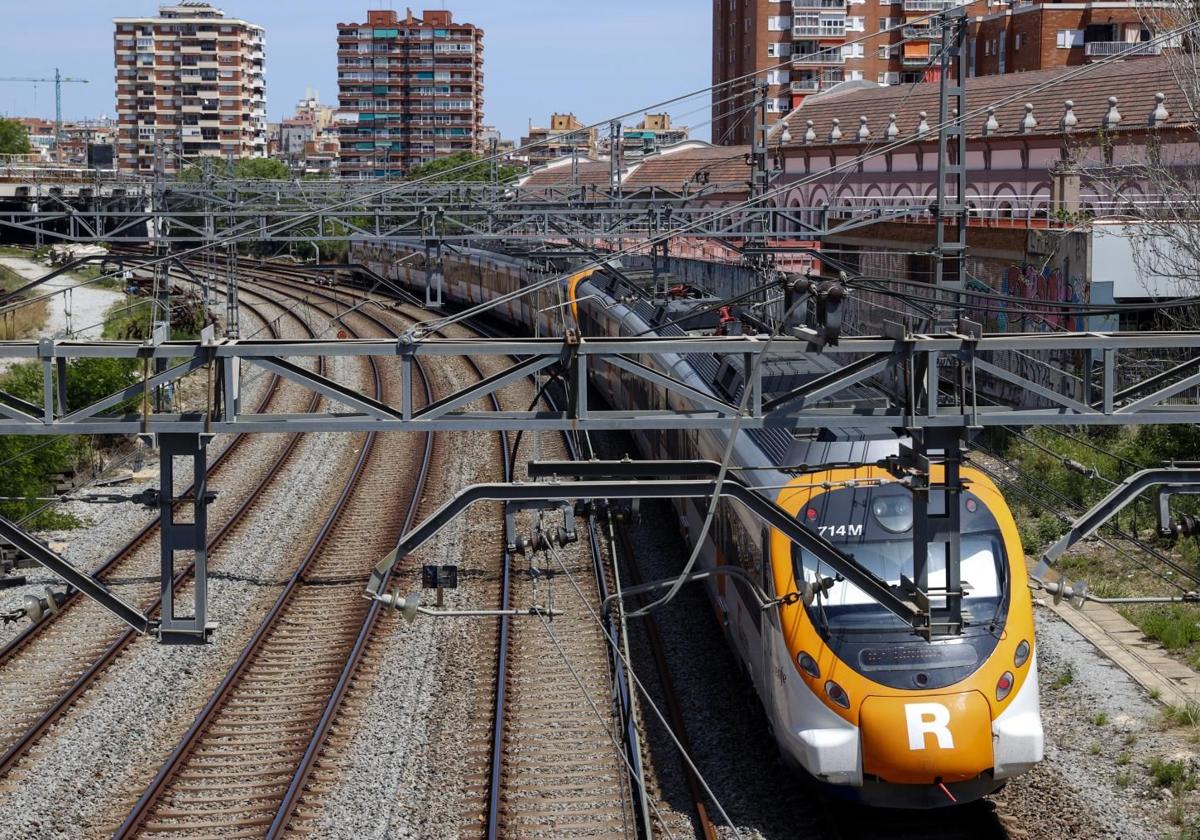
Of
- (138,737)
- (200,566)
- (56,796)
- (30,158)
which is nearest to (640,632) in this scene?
(138,737)

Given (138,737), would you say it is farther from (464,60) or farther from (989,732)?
(464,60)

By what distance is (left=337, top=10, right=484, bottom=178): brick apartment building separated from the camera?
13600cm

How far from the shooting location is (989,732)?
9828mm

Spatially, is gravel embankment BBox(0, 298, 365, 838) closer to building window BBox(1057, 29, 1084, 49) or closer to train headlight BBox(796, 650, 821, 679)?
train headlight BBox(796, 650, 821, 679)

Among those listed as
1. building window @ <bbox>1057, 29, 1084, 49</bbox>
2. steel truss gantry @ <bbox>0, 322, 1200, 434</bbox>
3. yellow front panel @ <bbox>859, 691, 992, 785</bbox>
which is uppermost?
building window @ <bbox>1057, 29, 1084, 49</bbox>

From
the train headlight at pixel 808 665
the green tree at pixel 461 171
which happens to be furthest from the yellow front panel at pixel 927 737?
the green tree at pixel 461 171

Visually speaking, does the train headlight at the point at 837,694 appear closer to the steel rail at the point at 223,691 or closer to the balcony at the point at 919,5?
the steel rail at the point at 223,691

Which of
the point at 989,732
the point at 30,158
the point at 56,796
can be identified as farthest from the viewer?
the point at 30,158

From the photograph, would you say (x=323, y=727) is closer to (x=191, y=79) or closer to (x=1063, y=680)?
(x=1063, y=680)

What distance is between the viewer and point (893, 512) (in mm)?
10555

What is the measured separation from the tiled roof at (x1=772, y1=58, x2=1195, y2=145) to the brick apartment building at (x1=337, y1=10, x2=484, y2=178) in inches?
3614

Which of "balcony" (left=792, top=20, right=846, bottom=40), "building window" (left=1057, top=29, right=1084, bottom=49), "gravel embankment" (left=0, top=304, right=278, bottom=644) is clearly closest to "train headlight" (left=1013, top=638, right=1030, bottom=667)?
"gravel embankment" (left=0, top=304, right=278, bottom=644)

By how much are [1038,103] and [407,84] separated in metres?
109

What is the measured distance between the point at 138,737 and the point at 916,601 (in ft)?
23.4
